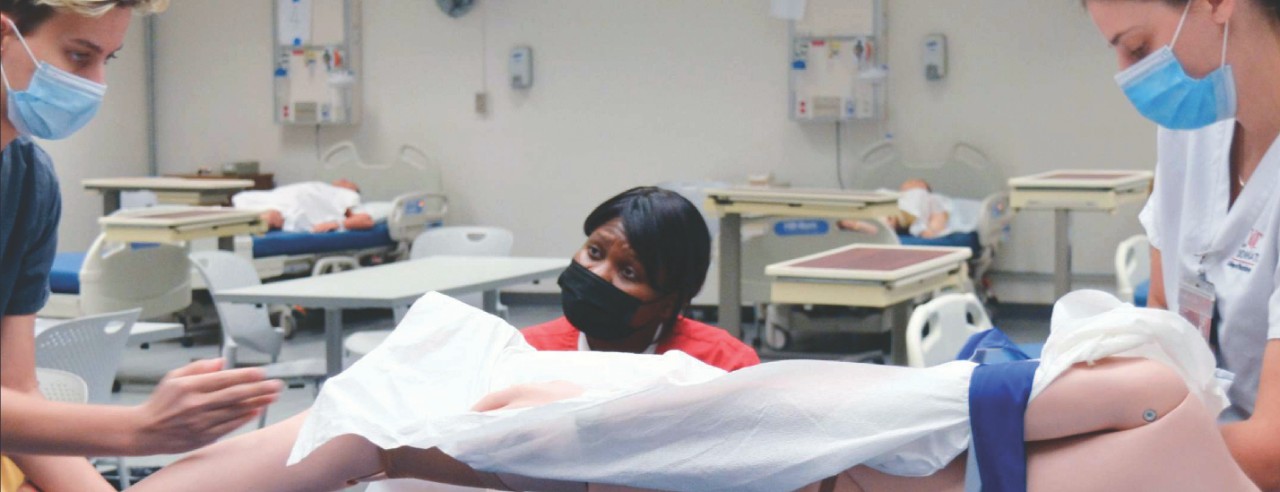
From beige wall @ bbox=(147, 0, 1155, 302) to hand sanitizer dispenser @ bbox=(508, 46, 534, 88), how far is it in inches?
2.3

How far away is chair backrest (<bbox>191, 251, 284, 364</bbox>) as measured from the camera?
479 centimetres

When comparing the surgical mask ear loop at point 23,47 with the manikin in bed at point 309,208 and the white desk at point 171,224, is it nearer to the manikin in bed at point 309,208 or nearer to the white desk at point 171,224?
the white desk at point 171,224

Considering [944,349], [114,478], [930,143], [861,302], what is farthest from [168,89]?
[944,349]

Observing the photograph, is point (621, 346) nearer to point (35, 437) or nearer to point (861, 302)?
point (35, 437)

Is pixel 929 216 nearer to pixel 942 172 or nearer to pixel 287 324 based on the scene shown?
pixel 942 172

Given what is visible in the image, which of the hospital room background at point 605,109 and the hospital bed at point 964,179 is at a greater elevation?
the hospital room background at point 605,109

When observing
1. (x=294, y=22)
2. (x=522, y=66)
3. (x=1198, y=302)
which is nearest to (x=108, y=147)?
(x=294, y=22)

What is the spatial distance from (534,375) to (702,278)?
2.39 feet

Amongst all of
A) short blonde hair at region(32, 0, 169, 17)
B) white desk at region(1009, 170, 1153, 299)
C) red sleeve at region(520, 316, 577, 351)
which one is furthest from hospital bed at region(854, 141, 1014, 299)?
short blonde hair at region(32, 0, 169, 17)

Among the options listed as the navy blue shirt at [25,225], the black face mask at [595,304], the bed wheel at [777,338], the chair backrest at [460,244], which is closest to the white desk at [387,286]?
the chair backrest at [460,244]

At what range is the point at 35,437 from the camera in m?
1.08

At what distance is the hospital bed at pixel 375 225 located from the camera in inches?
280

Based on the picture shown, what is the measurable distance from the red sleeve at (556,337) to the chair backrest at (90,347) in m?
1.58

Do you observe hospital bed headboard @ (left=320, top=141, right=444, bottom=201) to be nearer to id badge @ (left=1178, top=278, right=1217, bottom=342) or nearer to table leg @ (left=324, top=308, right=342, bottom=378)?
table leg @ (left=324, top=308, right=342, bottom=378)
